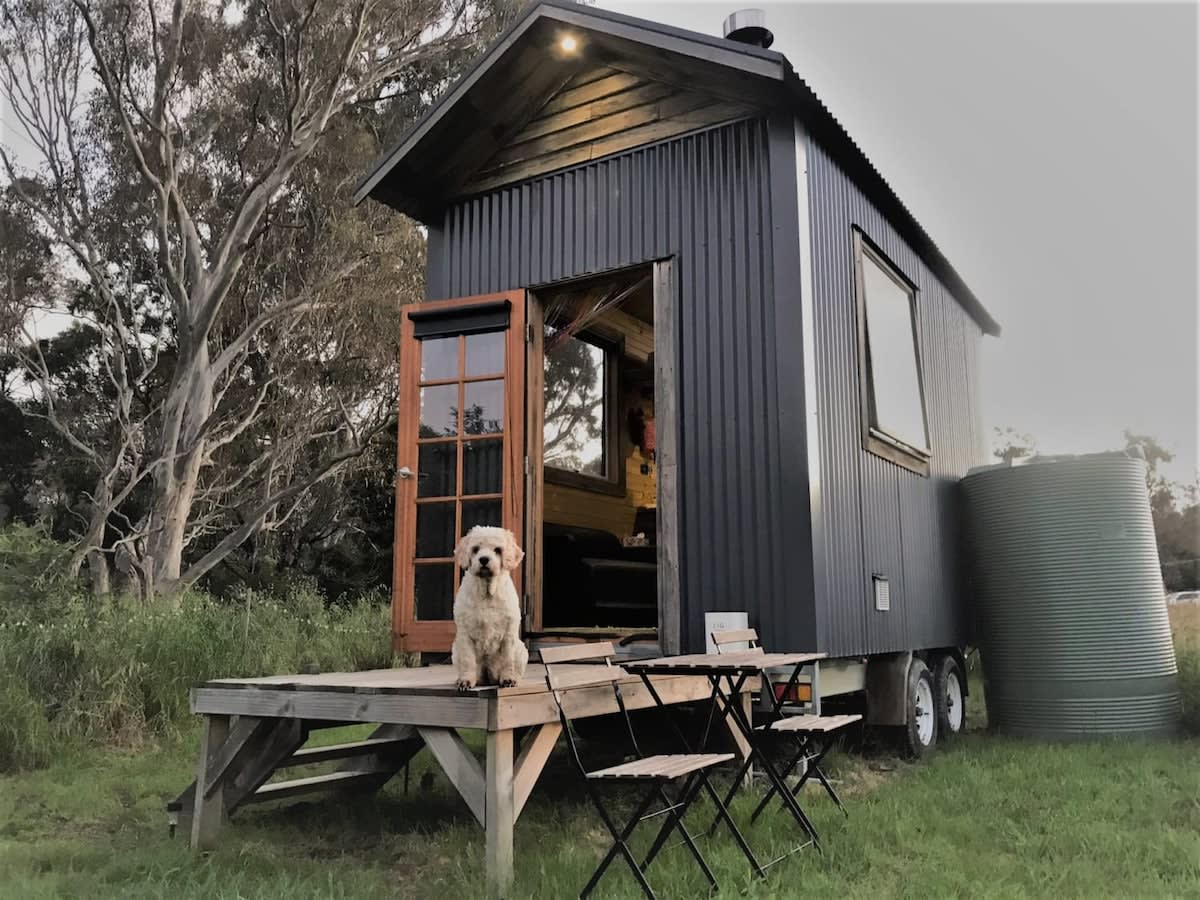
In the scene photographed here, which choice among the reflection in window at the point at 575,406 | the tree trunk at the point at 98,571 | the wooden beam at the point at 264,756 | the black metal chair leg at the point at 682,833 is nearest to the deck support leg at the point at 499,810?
the black metal chair leg at the point at 682,833

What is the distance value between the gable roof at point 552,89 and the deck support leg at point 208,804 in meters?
3.66

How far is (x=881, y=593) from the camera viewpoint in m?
5.58

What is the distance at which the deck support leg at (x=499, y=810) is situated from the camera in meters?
3.02

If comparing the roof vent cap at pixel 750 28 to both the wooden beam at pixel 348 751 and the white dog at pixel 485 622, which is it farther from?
the wooden beam at pixel 348 751

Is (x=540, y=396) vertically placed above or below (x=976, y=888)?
above

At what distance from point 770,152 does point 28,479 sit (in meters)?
15.6

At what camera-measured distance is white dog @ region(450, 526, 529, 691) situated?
3.31 meters

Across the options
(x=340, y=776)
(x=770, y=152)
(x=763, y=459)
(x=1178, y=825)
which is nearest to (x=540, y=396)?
(x=763, y=459)

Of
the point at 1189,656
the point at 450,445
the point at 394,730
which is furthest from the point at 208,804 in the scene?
the point at 1189,656

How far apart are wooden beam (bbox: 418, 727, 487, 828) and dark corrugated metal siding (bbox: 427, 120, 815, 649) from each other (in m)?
1.91

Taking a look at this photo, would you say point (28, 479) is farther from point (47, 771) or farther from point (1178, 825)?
point (1178, 825)

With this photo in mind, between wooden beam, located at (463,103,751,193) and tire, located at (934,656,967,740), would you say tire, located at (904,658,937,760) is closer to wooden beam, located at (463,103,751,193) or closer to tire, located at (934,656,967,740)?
tire, located at (934,656,967,740)

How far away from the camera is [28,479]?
16188 millimetres

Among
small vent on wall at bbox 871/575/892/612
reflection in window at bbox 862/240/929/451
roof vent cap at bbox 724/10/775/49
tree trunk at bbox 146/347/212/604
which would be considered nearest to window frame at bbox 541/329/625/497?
reflection in window at bbox 862/240/929/451
